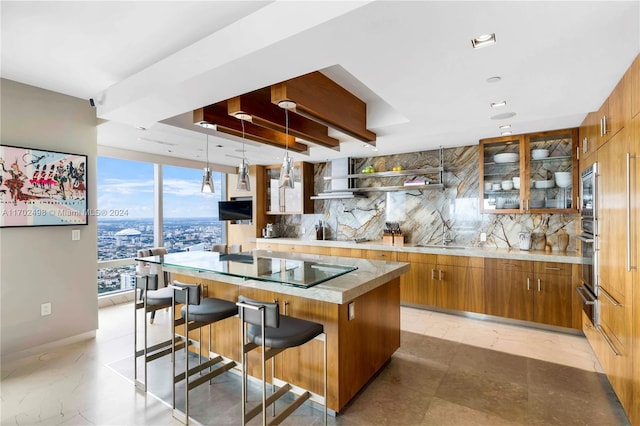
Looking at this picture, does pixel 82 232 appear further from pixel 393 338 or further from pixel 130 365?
pixel 393 338

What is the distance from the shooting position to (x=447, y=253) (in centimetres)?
421

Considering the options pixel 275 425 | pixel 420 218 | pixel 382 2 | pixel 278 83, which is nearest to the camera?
pixel 382 2

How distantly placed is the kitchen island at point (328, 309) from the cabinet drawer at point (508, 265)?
1.76 m

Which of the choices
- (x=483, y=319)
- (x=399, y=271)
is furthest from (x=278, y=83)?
(x=483, y=319)

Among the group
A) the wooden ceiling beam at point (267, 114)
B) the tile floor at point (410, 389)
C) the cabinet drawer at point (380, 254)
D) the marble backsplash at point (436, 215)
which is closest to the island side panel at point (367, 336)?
the tile floor at point (410, 389)

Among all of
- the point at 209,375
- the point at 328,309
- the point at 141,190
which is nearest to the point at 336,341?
the point at 328,309

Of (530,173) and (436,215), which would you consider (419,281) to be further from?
(530,173)

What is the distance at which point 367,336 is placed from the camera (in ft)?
8.14

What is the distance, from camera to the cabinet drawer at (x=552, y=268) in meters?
3.53

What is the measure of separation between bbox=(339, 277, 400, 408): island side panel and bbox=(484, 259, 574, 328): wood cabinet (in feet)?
5.70

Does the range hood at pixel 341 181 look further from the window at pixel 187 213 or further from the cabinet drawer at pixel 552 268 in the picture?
the cabinet drawer at pixel 552 268

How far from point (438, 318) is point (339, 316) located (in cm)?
262

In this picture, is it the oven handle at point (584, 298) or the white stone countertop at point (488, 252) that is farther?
the white stone countertop at point (488, 252)

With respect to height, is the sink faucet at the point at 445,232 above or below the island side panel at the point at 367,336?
above
